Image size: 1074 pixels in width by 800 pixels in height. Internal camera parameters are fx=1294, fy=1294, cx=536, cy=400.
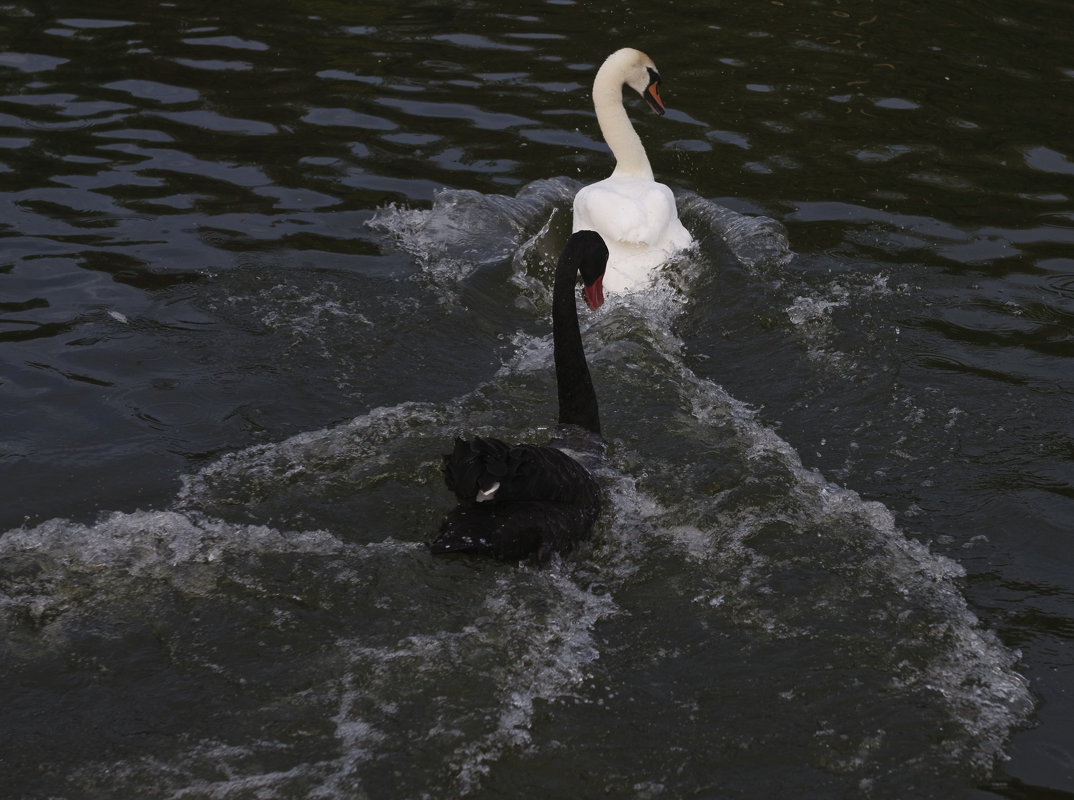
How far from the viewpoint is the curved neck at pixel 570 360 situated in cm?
591

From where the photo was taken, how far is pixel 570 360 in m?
6.00

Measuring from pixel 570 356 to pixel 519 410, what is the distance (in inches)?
25.9

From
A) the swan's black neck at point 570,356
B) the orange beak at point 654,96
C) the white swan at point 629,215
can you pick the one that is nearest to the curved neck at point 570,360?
the swan's black neck at point 570,356

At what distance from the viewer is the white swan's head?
29.1 ft

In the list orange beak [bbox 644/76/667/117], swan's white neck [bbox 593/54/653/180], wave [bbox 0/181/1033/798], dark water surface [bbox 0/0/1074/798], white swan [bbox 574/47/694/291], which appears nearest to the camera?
wave [bbox 0/181/1033/798]

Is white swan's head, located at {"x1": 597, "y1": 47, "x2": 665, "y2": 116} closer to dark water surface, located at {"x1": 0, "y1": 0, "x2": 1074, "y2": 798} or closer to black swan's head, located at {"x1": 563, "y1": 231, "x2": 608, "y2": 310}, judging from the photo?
dark water surface, located at {"x1": 0, "y1": 0, "x2": 1074, "y2": 798}

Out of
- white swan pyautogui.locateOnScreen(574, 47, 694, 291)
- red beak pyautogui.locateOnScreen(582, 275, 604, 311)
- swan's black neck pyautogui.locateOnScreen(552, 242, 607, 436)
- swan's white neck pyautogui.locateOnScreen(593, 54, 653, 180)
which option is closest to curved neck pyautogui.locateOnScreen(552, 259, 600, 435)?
swan's black neck pyautogui.locateOnScreen(552, 242, 607, 436)

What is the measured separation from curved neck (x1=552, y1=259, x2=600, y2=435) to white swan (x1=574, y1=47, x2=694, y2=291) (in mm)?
1600

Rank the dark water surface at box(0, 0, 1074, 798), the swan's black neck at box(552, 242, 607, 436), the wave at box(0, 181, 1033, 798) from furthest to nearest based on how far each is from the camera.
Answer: the swan's black neck at box(552, 242, 607, 436) < the dark water surface at box(0, 0, 1074, 798) < the wave at box(0, 181, 1033, 798)

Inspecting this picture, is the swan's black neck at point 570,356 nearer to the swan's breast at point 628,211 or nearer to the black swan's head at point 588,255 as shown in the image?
the black swan's head at point 588,255

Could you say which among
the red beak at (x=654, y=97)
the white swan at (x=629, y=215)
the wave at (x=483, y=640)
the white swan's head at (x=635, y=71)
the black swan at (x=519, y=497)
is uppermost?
the white swan's head at (x=635, y=71)

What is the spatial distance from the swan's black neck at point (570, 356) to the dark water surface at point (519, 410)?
28 centimetres

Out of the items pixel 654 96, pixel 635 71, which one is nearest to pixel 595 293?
pixel 635 71

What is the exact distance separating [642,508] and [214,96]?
21.8 feet
